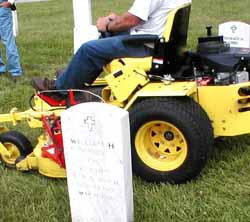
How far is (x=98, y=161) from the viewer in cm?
349

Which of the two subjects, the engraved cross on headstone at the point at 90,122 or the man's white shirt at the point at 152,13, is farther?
the man's white shirt at the point at 152,13

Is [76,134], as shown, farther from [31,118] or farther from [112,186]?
[31,118]

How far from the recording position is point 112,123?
11.0ft

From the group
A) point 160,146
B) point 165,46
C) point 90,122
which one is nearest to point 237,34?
point 165,46

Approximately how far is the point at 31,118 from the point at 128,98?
0.81m

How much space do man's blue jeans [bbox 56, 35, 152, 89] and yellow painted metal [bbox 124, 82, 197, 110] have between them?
319mm

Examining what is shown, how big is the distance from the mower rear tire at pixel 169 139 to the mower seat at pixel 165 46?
39 centimetres

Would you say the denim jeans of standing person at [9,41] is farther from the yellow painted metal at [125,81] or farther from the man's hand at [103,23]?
the yellow painted metal at [125,81]

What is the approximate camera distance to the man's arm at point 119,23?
4707 mm

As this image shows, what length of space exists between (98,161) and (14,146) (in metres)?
1.60

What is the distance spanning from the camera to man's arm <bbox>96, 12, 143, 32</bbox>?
4707 mm

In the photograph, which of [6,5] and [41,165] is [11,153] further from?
[6,5]

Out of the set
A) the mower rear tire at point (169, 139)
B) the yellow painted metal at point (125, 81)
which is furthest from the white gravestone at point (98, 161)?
the yellow painted metal at point (125, 81)

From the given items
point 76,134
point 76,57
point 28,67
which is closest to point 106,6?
point 28,67
